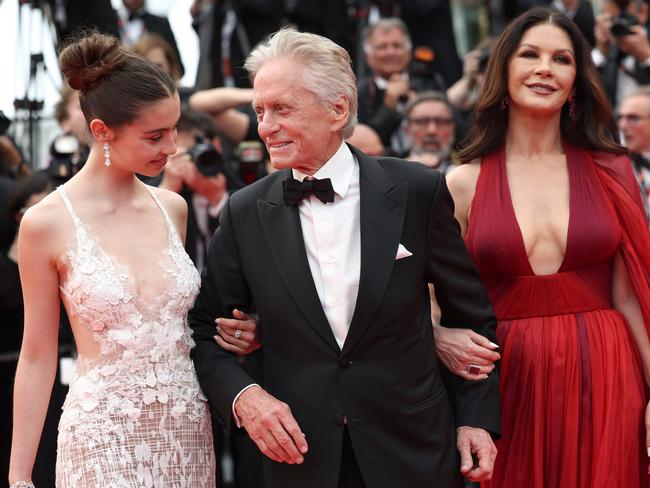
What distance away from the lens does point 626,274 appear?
3.67m

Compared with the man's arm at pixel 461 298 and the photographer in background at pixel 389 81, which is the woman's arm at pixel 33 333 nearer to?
the man's arm at pixel 461 298

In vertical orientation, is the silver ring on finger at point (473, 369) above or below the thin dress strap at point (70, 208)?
below

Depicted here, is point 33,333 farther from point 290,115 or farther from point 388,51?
point 388,51

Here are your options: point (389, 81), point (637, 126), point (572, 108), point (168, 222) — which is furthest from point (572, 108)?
point (389, 81)

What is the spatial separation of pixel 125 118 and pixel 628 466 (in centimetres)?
199

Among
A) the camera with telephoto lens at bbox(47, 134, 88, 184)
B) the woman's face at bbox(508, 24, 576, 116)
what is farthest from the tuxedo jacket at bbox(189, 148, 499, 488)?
the camera with telephoto lens at bbox(47, 134, 88, 184)

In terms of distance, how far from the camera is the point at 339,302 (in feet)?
9.95

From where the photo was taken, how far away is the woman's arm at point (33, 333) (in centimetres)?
319

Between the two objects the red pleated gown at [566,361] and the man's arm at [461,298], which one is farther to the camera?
the red pleated gown at [566,361]

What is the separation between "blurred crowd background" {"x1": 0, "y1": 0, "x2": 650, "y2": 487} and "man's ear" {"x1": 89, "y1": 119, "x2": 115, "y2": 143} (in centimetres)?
145

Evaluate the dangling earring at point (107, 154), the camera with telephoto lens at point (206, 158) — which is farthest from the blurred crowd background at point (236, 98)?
the dangling earring at point (107, 154)

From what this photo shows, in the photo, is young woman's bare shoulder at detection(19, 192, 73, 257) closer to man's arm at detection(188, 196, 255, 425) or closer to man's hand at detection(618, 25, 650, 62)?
man's arm at detection(188, 196, 255, 425)

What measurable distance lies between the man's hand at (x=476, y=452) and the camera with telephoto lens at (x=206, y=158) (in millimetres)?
2396

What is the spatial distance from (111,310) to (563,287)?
1502 millimetres
